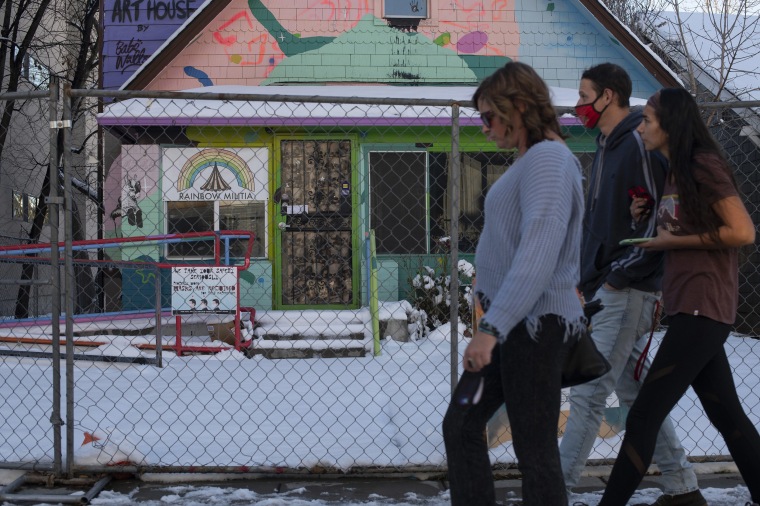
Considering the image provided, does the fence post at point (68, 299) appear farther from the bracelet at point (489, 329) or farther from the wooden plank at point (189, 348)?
the wooden plank at point (189, 348)

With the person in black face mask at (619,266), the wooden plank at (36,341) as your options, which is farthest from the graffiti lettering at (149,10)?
the person in black face mask at (619,266)

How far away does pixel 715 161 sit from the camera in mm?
3104

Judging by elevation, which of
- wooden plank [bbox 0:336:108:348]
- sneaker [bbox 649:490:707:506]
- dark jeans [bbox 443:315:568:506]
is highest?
dark jeans [bbox 443:315:568:506]

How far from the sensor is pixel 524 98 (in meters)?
2.49

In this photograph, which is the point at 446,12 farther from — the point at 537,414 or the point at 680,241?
the point at 537,414

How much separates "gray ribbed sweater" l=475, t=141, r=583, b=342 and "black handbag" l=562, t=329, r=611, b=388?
10 cm

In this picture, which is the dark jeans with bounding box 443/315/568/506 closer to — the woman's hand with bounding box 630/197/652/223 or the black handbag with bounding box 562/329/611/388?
the black handbag with bounding box 562/329/611/388

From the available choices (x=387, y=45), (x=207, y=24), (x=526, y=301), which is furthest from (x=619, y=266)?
(x=207, y=24)

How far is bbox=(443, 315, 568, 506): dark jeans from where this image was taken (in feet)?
7.94

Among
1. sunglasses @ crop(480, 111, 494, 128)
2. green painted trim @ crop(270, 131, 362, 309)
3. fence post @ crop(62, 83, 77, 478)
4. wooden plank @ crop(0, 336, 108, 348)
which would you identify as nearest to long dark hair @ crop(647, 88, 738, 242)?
sunglasses @ crop(480, 111, 494, 128)

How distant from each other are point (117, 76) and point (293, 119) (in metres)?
4.16

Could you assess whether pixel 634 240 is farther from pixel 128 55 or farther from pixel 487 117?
pixel 128 55

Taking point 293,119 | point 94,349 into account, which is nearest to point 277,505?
point 94,349

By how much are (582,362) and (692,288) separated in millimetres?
822
